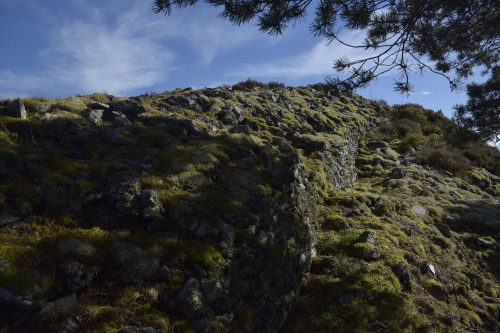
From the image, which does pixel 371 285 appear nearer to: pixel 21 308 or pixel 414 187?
pixel 21 308

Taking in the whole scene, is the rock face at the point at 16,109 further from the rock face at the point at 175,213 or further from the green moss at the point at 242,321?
the green moss at the point at 242,321

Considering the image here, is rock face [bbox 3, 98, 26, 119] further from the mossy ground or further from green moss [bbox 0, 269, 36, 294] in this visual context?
the mossy ground

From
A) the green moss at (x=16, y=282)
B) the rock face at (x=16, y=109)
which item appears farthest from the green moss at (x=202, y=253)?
the rock face at (x=16, y=109)

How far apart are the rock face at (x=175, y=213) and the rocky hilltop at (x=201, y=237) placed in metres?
0.03

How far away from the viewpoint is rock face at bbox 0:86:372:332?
5.20 meters

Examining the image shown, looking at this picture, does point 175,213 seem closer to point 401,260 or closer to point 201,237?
point 201,237

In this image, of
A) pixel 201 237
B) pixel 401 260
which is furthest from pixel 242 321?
pixel 401 260

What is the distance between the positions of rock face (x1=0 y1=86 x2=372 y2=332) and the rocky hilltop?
33mm

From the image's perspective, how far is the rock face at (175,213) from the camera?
5195 mm

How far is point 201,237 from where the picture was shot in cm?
647

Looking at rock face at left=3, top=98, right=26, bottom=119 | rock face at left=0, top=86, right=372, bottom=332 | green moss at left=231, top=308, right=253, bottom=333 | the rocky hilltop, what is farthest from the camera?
rock face at left=3, top=98, right=26, bottom=119

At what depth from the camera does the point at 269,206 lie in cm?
818

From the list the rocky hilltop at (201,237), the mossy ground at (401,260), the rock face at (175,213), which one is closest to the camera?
the rocky hilltop at (201,237)

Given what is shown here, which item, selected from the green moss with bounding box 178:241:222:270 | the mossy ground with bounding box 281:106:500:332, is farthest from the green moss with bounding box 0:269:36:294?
the mossy ground with bounding box 281:106:500:332
